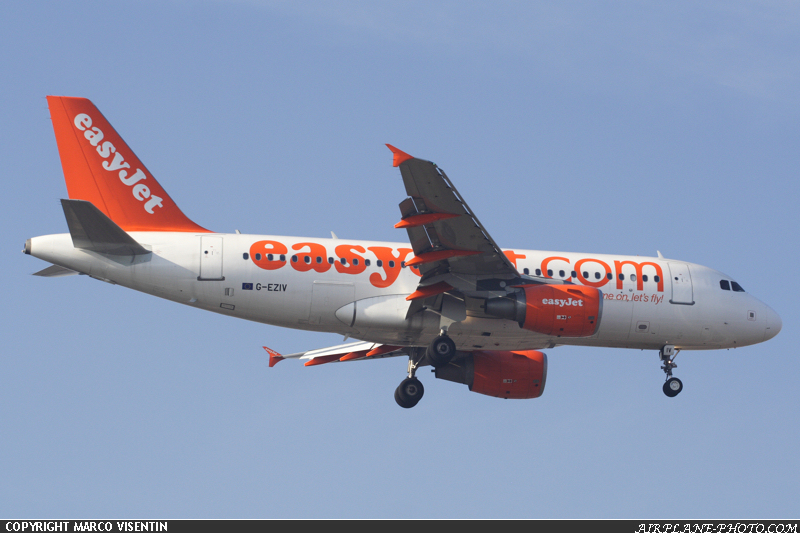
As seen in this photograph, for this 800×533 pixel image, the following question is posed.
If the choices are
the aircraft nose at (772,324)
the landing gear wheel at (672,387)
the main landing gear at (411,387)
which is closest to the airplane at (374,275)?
the landing gear wheel at (672,387)

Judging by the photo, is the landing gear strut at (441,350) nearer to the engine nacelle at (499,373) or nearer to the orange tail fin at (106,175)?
the engine nacelle at (499,373)

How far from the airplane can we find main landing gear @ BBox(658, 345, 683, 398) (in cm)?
19

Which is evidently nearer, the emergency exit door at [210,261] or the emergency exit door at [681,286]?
the emergency exit door at [210,261]

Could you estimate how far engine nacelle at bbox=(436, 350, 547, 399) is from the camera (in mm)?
31375

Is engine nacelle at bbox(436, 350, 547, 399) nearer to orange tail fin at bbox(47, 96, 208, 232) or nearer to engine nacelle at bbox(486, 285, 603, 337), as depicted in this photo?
engine nacelle at bbox(486, 285, 603, 337)

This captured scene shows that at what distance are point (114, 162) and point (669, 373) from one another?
1862cm

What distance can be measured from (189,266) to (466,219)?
798 centimetres

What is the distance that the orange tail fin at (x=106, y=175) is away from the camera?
27812 mm

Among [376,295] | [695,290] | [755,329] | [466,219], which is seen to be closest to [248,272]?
[376,295]

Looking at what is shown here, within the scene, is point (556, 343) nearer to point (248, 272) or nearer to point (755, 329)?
point (755, 329)

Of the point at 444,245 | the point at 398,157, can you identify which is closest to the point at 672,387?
the point at 444,245

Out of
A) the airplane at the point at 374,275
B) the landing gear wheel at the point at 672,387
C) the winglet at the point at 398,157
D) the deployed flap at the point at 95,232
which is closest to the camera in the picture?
the winglet at the point at 398,157

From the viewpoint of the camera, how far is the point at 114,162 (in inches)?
1109

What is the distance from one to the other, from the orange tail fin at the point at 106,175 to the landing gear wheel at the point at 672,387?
15519 mm
